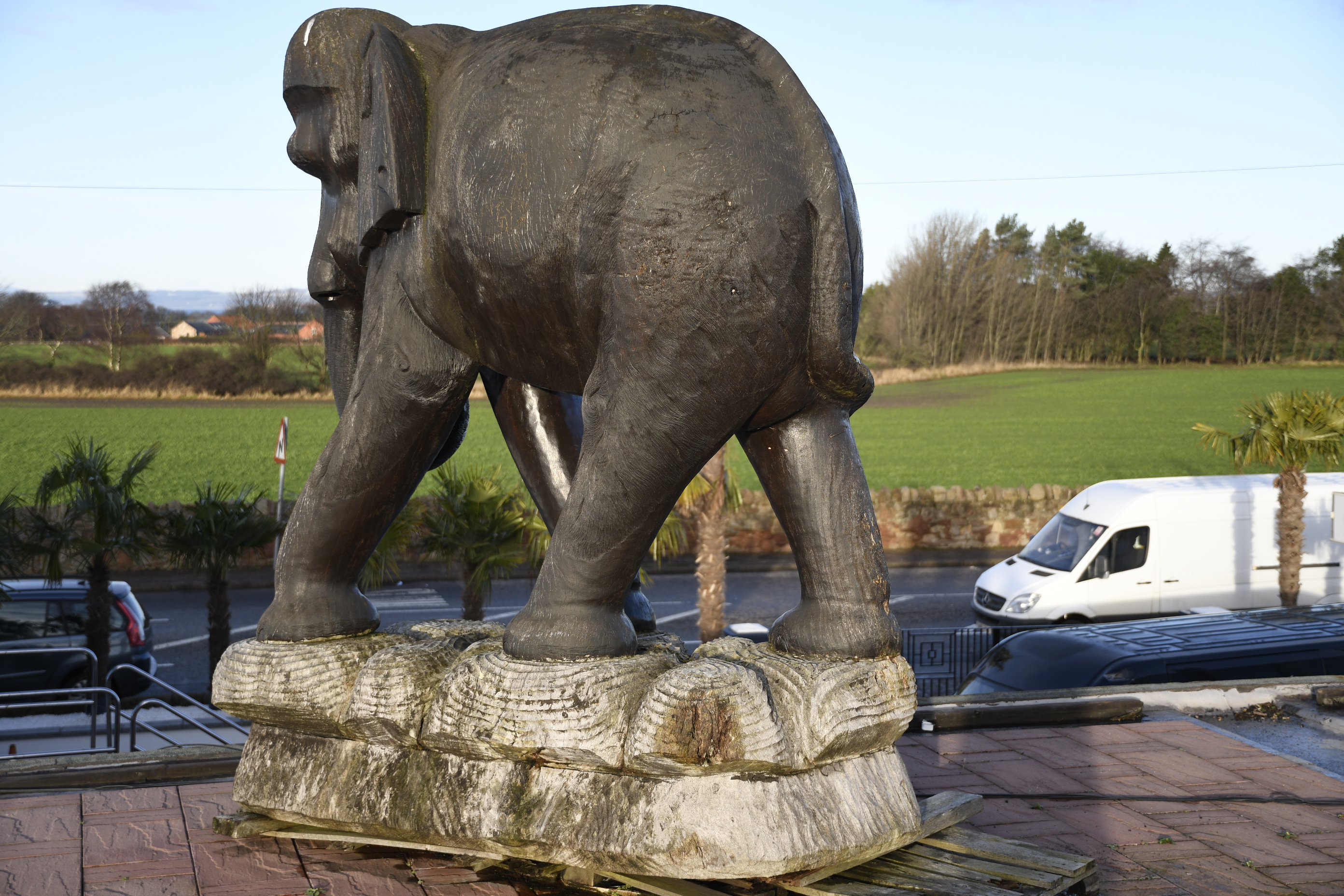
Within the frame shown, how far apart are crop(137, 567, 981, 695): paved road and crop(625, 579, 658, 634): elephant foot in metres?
9.16

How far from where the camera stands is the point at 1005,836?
383cm

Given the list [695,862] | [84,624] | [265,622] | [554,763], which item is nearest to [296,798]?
[265,622]

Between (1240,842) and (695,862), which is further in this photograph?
(1240,842)

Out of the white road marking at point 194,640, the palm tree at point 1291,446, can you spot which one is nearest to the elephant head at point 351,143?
the white road marking at point 194,640

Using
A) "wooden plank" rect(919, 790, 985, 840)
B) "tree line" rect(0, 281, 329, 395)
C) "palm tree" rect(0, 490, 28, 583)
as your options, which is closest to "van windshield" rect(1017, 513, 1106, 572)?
"wooden plank" rect(919, 790, 985, 840)

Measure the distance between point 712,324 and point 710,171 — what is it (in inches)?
14.4

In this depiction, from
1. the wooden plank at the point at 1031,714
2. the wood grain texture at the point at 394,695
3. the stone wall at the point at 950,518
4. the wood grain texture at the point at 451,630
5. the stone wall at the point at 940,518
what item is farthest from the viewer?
the stone wall at the point at 950,518

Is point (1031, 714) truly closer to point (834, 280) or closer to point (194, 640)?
point (834, 280)

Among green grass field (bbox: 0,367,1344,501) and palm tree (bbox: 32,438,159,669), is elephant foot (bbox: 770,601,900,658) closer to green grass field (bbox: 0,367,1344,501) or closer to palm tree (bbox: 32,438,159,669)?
palm tree (bbox: 32,438,159,669)

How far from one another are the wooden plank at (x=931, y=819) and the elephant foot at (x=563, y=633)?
74 cm

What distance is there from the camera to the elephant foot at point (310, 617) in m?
3.66

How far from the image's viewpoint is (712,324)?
2.91 metres

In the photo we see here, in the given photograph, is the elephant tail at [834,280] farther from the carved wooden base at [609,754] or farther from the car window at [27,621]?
the car window at [27,621]

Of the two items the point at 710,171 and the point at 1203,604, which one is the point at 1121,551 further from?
the point at 710,171
